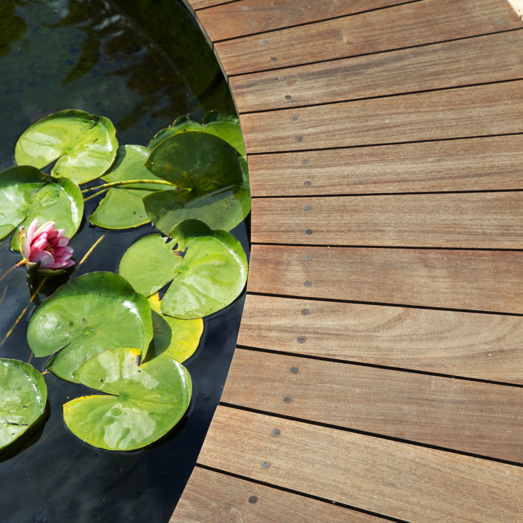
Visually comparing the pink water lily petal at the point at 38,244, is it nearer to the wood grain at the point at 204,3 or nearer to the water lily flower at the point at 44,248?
the water lily flower at the point at 44,248

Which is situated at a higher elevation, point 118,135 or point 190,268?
point 118,135

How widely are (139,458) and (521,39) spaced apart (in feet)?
5.77

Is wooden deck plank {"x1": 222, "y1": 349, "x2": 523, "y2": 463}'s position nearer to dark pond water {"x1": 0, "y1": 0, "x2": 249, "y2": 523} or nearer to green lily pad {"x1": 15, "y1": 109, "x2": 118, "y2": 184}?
dark pond water {"x1": 0, "y1": 0, "x2": 249, "y2": 523}

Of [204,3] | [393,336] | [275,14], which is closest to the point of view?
[393,336]

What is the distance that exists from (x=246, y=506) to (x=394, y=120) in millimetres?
1142

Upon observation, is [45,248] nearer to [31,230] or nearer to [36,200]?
[31,230]

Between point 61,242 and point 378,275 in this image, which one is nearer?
point 378,275

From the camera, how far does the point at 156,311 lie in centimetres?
138

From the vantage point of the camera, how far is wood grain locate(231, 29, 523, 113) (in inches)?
59.6

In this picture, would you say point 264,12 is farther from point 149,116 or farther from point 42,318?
point 42,318

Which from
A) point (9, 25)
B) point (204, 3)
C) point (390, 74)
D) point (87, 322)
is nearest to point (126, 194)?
point (87, 322)

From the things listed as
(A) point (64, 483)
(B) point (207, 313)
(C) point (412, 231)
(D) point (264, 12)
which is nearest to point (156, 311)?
(B) point (207, 313)

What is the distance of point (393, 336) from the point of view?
41.8 inches

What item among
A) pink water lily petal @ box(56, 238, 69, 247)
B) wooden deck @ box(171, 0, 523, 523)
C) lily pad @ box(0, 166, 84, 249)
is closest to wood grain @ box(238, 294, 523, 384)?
wooden deck @ box(171, 0, 523, 523)
